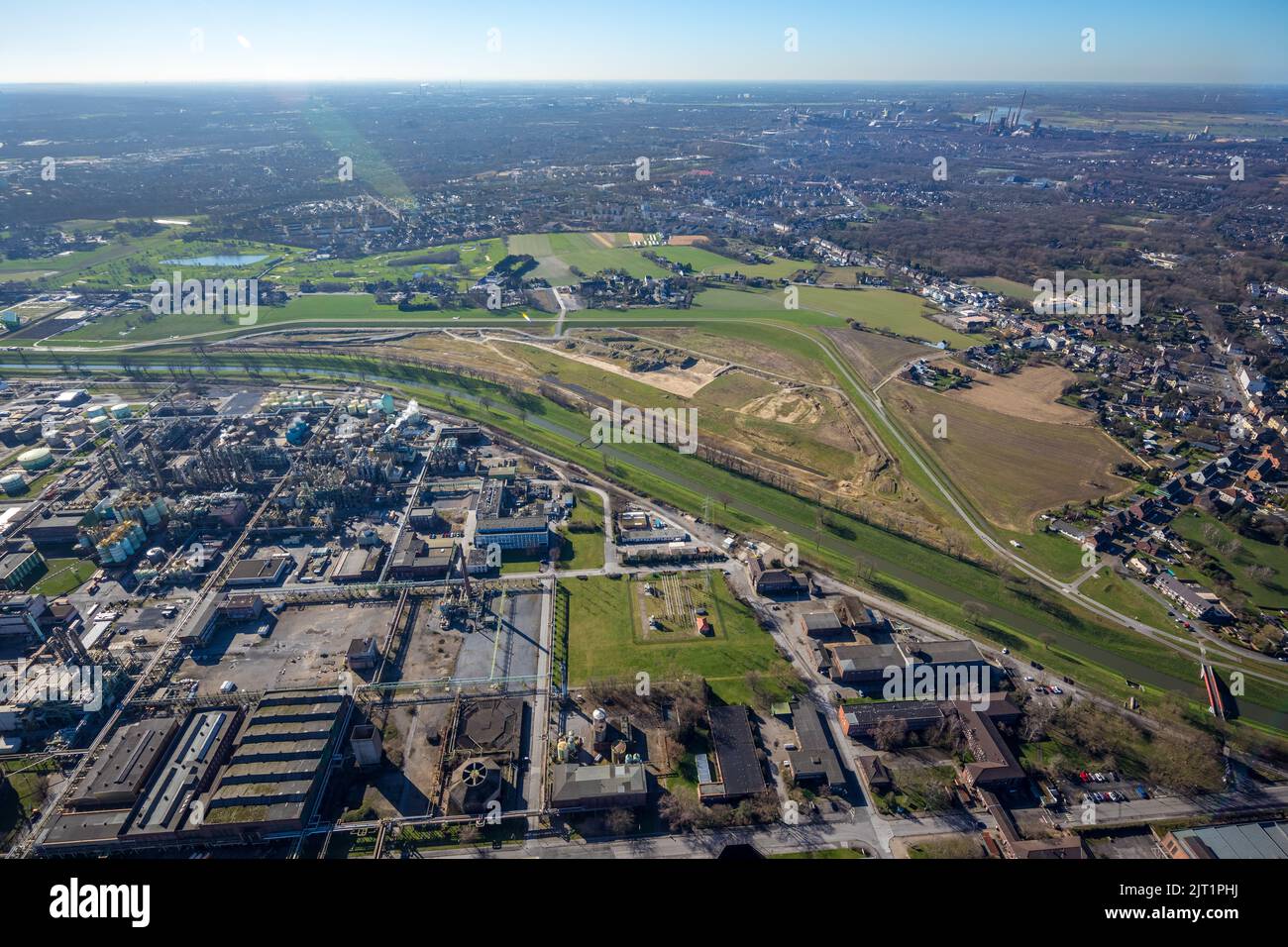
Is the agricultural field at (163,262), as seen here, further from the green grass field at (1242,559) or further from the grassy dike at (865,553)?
the green grass field at (1242,559)

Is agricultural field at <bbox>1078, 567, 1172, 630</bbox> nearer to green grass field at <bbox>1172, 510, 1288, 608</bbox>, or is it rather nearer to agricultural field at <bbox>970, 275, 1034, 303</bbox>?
green grass field at <bbox>1172, 510, 1288, 608</bbox>

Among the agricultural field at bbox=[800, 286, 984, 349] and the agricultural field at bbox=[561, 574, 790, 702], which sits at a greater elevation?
the agricultural field at bbox=[800, 286, 984, 349]

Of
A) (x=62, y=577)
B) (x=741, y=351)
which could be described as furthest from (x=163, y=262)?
(x=741, y=351)

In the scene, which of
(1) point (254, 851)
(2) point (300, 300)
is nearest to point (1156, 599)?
(1) point (254, 851)

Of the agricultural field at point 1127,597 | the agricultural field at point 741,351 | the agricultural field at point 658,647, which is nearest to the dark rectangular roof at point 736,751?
the agricultural field at point 658,647

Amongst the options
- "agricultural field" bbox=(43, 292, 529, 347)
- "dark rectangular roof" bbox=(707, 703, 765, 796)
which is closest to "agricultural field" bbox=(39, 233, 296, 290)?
"agricultural field" bbox=(43, 292, 529, 347)

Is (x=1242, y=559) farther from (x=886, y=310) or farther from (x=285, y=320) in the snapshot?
(x=285, y=320)
